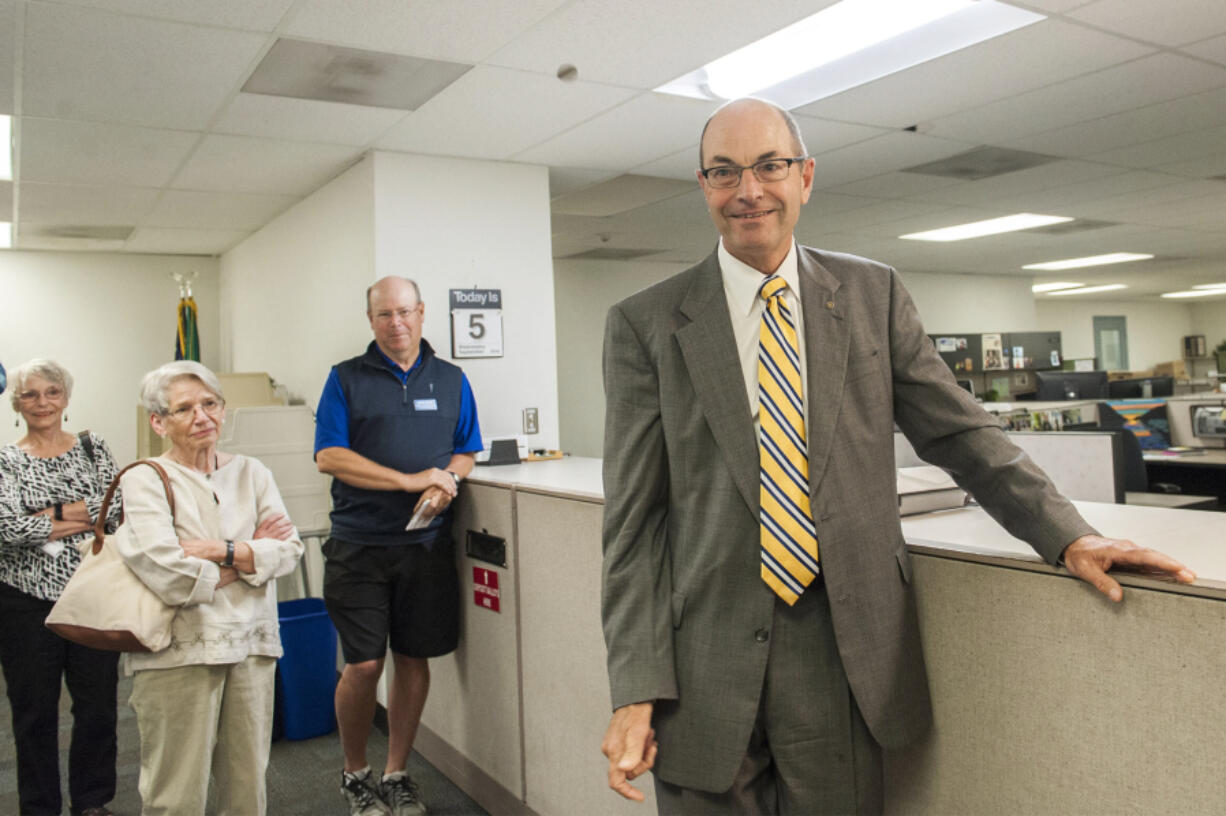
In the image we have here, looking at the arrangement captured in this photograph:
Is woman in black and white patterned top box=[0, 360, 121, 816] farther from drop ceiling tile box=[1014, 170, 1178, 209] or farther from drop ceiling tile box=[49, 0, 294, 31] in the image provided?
drop ceiling tile box=[1014, 170, 1178, 209]

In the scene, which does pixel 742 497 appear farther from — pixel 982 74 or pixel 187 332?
pixel 187 332

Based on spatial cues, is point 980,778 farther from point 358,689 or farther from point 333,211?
point 333,211

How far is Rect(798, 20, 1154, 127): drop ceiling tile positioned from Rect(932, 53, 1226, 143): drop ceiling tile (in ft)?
0.33

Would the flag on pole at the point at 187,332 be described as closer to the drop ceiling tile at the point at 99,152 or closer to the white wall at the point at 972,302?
the drop ceiling tile at the point at 99,152

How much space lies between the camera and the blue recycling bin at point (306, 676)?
11.3 ft

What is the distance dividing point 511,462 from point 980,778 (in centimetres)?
229

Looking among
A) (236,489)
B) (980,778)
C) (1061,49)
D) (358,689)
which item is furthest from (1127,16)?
(358,689)

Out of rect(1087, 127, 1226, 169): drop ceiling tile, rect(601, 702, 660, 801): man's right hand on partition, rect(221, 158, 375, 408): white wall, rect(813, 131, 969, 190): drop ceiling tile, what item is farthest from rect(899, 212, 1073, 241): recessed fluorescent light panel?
rect(601, 702, 660, 801): man's right hand on partition

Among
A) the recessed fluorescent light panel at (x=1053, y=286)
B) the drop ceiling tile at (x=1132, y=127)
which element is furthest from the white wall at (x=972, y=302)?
the drop ceiling tile at (x=1132, y=127)

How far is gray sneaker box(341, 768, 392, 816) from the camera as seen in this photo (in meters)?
2.71

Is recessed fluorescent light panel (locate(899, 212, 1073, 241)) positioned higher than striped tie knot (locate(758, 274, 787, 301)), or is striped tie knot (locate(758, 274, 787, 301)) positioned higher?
recessed fluorescent light panel (locate(899, 212, 1073, 241))

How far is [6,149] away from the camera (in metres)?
3.62

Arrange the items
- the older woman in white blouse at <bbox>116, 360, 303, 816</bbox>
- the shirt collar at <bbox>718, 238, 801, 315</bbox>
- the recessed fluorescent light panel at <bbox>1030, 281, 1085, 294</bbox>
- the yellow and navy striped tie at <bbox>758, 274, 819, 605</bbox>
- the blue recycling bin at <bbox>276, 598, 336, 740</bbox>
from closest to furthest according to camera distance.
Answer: the yellow and navy striped tie at <bbox>758, 274, 819, 605</bbox> < the shirt collar at <bbox>718, 238, 801, 315</bbox> < the older woman in white blouse at <bbox>116, 360, 303, 816</bbox> < the blue recycling bin at <bbox>276, 598, 336, 740</bbox> < the recessed fluorescent light panel at <bbox>1030, 281, 1085, 294</bbox>

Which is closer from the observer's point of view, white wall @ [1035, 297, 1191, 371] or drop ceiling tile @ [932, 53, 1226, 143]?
drop ceiling tile @ [932, 53, 1226, 143]
